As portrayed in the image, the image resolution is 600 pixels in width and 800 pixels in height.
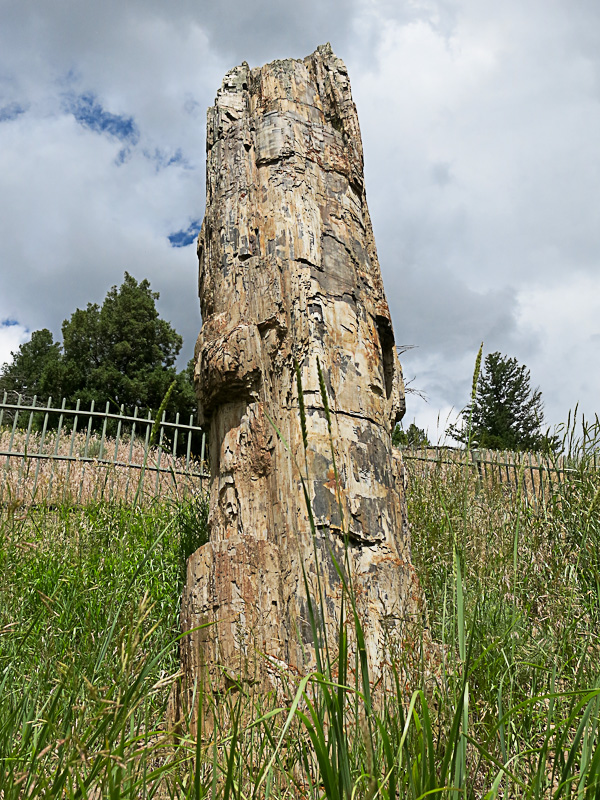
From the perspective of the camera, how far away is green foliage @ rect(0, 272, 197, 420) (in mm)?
25109

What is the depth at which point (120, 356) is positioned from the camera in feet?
86.9

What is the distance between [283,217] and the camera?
293 centimetres

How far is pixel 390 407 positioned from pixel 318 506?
95cm

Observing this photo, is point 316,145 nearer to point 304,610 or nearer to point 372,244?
point 372,244

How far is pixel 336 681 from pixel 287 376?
1.28m

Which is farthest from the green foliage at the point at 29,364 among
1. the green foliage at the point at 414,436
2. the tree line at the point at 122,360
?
the green foliage at the point at 414,436

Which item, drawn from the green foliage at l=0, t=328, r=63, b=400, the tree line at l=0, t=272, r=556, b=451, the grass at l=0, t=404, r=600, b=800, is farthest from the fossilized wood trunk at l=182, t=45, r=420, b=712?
the green foliage at l=0, t=328, r=63, b=400

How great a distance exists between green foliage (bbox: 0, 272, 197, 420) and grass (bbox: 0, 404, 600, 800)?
21.0 metres

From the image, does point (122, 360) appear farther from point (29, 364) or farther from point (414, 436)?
point (414, 436)

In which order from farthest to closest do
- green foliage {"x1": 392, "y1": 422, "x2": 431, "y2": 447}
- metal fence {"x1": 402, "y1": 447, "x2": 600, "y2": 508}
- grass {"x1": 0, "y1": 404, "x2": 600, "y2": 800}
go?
green foliage {"x1": 392, "y1": 422, "x2": 431, "y2": 447}
metal fence {"x1": 402, "y1": 447, "x2": 600, "y2": 508}
grass {"x1": 0, "y1": 404, "x2": 600, "y2": 800}

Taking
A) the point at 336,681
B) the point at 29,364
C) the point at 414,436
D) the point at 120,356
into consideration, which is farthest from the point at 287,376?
the point at 29,364

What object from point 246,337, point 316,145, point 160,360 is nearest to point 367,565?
point 246,337

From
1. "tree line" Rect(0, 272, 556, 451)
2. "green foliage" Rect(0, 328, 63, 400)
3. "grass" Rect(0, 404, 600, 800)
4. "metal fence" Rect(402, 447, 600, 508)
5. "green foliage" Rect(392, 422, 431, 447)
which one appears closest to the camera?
"grass" Rect(0, 404, 600, 800)

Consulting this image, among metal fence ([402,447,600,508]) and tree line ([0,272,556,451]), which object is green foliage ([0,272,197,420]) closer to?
tree line ([0,272,556,451])
